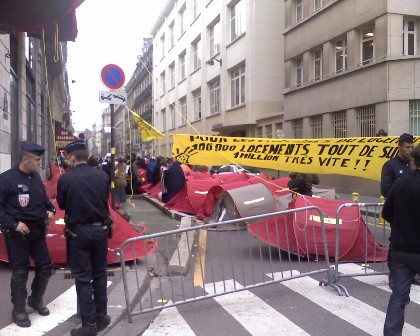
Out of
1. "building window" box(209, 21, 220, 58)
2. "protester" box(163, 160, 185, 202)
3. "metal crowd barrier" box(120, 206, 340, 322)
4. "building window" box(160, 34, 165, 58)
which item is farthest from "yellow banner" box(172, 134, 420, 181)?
"building window" box(160, 34, 165, 58)

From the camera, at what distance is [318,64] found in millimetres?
24156

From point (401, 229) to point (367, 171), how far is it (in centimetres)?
396

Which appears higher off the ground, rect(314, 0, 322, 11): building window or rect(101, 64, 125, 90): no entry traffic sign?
rect(314, 0, 322, 11): building window

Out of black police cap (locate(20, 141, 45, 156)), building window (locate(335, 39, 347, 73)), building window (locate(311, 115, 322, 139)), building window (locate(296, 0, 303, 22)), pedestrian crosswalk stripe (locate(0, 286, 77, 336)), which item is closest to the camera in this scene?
pedestrian crosswalk stripe (locate(0, 286, 77, 336))

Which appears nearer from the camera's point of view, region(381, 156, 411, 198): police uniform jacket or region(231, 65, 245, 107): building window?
region(381, 156, 411, 198): police uniform jacket

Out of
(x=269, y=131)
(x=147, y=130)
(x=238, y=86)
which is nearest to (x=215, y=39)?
(x=238, y=86)

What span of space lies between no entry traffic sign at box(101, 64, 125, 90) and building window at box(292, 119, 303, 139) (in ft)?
58.5

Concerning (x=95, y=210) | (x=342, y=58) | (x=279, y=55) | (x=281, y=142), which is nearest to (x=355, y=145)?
(x=281, y=142)

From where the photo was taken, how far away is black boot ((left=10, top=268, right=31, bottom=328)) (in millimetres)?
4789

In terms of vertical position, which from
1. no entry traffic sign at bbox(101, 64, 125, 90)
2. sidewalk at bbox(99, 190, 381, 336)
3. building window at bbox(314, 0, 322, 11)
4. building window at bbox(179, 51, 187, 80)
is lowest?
sidewalk at bbox(99, 190, 381, 336)

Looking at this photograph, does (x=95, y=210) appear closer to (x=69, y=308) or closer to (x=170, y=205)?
(x=69, y=308)

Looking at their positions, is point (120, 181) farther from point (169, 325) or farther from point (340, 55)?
point (340, 55)

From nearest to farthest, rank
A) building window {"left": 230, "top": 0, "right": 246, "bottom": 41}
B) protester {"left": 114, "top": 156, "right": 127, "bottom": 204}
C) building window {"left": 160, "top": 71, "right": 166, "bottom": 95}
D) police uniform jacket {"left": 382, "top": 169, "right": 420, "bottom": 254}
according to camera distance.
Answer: police uniform jacket {"left": 382, "top": 169, "right": 420, "bottom": 254}
protester {"left": 114, "top": 156, "right": 127, "bottom": 204}
building window {"left": 230, "top": 0, "right": 246, "bottom": 41}
building window {"left": 160, "top": 71, "right": 166, "bottom": 95}

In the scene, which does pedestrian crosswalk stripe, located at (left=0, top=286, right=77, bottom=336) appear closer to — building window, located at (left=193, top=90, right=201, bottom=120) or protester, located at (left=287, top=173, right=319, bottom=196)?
protester, located at (left=287, top=173, right=319, bottom=196)
